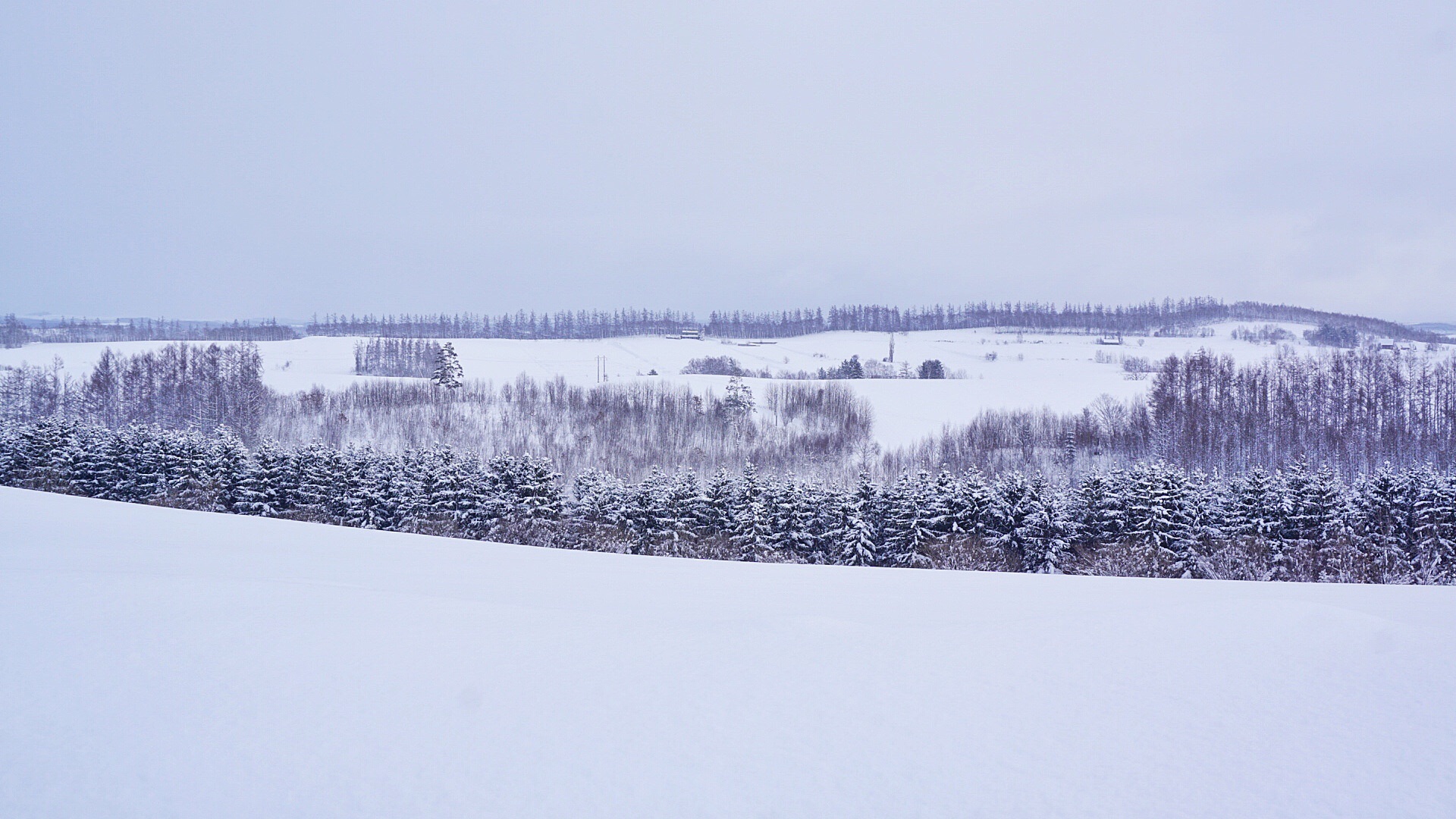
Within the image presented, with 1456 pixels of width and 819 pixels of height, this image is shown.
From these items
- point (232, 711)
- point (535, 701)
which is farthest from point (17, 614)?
point (535, 701)

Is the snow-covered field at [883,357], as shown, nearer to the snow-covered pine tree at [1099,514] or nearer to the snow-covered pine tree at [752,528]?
the snow-covered pine tree at [1099,514]

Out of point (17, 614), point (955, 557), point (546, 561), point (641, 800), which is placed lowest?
point (955, 557)

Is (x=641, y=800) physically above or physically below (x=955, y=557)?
above

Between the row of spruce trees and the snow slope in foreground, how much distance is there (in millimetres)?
14558

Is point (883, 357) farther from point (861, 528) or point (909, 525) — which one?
point (861, 528)

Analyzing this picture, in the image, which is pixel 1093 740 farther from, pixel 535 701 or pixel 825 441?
pixel 825 441

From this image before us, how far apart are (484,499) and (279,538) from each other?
43.3 feet

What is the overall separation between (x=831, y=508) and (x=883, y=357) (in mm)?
76331

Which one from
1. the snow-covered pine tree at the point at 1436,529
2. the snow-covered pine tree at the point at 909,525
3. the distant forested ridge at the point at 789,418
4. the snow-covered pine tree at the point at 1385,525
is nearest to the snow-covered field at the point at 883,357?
the distant forested ridge at the point at 789,418

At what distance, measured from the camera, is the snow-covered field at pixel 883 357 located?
5616 centimetres

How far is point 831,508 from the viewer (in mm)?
22516

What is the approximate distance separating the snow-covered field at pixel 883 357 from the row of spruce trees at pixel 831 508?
81.9ft

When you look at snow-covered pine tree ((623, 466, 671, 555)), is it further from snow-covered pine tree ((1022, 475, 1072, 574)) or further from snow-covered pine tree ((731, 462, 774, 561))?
snow-covered pine tree ((1022, 475, 1072, 574))

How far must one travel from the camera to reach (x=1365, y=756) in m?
4.16
